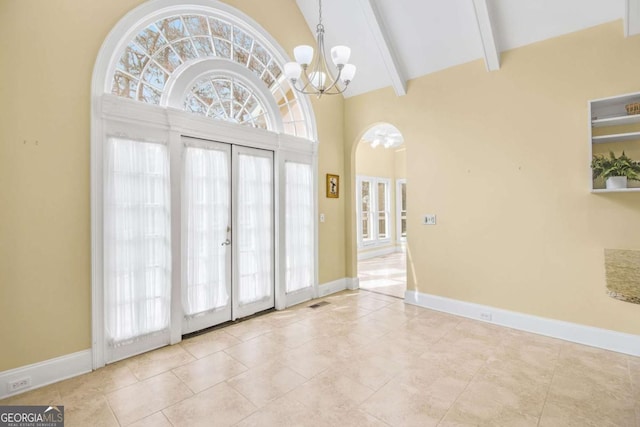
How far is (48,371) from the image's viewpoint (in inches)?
97.8

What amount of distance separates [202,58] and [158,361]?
3221 millimetres

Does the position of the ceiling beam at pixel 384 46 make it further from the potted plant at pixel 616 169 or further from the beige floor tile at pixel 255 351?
the beige floor tile at pixel 255 351

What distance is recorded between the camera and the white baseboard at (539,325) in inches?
117

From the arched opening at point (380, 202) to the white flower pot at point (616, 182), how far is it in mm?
4298

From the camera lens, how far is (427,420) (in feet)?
6.62

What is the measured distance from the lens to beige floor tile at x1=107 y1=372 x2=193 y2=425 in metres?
2.12

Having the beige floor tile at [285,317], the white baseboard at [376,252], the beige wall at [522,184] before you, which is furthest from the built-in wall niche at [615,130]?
the white baseboard at [376,252]

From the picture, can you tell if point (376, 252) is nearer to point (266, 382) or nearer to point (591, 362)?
point (591, 362)

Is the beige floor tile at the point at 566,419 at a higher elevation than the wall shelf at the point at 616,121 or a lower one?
lower

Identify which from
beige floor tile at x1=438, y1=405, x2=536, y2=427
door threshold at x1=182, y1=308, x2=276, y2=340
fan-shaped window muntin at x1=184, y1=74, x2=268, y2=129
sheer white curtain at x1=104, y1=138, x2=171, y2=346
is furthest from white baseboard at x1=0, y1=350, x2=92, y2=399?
beige floor tile at x1=438, y1=405, x2=536, y2=427

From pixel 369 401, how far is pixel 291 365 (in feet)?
2.69

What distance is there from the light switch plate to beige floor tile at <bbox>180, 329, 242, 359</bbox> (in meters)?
2.92

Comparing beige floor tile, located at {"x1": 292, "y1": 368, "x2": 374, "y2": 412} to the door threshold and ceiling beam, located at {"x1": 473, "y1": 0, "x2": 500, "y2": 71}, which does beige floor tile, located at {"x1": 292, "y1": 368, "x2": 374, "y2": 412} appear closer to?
the door threshold

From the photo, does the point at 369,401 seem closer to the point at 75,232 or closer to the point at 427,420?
the point at 427,420
